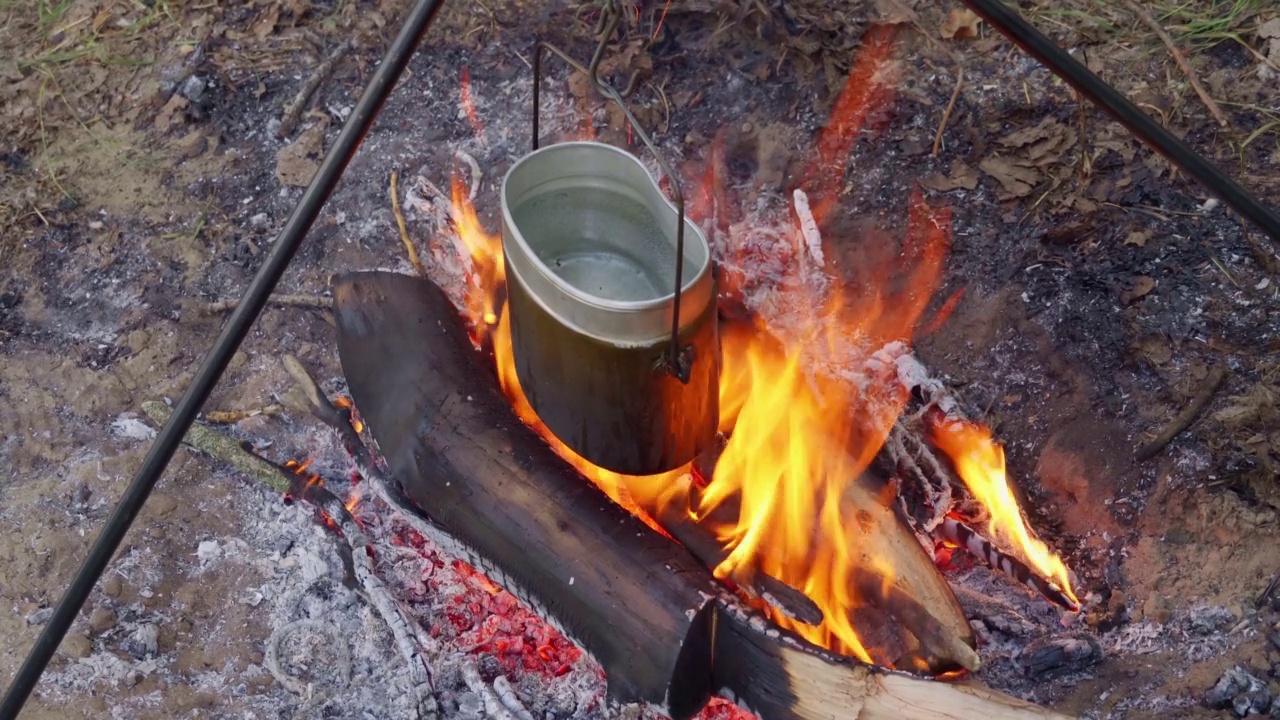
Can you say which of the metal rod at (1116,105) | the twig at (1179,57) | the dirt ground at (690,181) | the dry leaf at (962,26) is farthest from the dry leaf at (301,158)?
the twig at (1179,57)

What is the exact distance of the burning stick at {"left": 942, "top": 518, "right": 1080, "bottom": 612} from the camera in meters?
2.10

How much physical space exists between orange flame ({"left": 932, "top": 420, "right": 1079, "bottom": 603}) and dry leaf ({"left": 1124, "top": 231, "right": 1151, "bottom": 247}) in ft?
2.14

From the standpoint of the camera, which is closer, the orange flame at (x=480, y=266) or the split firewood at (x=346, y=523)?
the split firewood at (x=346, y=523)

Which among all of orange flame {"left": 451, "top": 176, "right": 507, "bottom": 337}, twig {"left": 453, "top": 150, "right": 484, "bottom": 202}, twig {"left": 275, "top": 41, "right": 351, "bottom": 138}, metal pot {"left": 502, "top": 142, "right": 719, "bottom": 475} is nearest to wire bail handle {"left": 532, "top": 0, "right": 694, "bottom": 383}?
metal pot {"left": 502, "top": 142, "right": 719, "bottom": 475}

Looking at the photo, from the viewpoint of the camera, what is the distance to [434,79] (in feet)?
11.0

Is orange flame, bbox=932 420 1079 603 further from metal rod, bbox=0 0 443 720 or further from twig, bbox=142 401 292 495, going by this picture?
twig, bbox=142 401 292 495

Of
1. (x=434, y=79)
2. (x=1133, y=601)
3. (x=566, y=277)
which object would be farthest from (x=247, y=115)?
(x=1133, y=601)

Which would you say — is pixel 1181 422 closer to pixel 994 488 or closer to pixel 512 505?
pixel 994 488

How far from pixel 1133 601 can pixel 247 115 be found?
299cm

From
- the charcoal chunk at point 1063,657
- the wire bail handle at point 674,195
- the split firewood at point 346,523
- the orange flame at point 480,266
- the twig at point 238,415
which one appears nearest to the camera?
the wire bail handle at point 674,195

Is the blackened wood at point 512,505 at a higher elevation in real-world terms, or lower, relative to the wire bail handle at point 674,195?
lower

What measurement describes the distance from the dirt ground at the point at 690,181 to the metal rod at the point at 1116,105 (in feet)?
2.77

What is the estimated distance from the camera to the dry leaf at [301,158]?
3172 millimetres

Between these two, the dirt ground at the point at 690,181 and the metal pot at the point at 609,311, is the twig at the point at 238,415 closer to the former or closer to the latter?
the dirt ground at the point at 690,181
